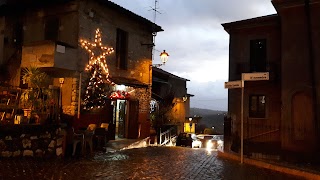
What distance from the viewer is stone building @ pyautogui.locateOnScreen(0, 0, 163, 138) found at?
14945mm

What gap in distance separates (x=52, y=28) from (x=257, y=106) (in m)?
12.1

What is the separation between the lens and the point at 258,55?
19.9 meters

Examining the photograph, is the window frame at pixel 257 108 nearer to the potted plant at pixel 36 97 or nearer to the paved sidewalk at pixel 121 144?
the paved sidewalk at pixel 121 144

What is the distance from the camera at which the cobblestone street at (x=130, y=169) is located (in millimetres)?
8852

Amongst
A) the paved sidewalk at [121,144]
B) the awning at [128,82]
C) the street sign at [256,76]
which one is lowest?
the paved sidewalk at [121,144]

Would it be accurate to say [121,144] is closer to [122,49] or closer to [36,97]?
[36,97]

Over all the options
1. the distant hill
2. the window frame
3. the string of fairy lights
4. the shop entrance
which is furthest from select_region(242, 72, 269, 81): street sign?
the distant hill

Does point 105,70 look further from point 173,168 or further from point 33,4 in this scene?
point 173,168

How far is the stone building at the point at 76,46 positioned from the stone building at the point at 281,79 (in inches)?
216

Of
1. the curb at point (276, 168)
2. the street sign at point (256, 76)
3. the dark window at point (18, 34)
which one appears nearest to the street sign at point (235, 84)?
the street sign at point (256, 76)

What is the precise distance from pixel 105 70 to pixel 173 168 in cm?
824

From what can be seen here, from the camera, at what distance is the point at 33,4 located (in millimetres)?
16984

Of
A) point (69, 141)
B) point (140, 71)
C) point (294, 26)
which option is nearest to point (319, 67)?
point (294, 26)

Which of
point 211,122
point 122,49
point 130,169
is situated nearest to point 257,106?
point 122,49
